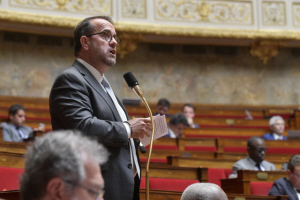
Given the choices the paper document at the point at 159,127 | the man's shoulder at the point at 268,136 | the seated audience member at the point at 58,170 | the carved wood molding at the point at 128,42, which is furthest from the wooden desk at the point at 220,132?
the seated audience member at the point at 58,170

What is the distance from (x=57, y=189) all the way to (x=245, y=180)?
2000 mm

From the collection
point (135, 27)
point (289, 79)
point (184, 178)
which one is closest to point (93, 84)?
point (184, 178)

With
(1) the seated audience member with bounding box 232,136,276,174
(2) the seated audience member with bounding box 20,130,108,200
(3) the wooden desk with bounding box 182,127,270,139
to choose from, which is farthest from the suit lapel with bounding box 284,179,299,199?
(2) the seated audience member with bounding box 20,130,108,200

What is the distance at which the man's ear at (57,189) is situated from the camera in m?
0.68

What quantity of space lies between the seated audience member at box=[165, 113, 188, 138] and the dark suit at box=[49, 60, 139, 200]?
245 cm

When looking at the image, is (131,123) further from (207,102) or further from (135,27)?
(207,102)

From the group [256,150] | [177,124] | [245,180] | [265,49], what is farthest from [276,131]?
[265,49]

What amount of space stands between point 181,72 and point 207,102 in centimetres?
55

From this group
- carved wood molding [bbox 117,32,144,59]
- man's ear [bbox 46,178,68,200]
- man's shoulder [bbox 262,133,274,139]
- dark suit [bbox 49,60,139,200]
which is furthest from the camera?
carved wood molding [bbox 117,32,144,59]

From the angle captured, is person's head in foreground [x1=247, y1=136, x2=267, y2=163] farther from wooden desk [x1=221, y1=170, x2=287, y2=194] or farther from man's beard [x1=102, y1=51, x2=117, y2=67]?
man's beard [x1=102, y1=51, x2=117, y2=67]

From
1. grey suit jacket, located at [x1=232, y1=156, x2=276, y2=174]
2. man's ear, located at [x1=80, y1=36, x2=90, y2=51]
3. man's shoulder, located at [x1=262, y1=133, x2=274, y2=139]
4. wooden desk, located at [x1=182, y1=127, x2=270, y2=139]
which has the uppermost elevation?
man's ear, located at [x1=80, y1=36, x2=90, y2=51]

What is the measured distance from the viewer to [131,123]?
128 centimetres

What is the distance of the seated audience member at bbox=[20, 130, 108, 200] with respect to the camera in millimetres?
679

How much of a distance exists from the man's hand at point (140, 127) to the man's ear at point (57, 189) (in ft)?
1.95
